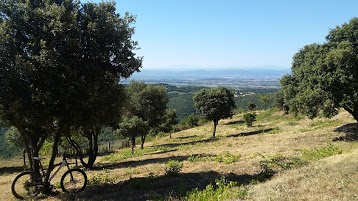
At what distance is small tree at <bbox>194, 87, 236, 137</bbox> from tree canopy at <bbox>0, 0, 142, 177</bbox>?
32745 millimetres

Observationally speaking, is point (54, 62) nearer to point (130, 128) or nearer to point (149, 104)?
point (130, 128)

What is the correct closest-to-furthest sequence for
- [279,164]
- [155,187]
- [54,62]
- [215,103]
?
1. [54,62]
2. [155,187]
3. [279,164]
4. [215,103]

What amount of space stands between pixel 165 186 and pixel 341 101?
574 inches

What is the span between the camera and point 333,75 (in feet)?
70.6

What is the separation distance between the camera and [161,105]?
46000 millimetres

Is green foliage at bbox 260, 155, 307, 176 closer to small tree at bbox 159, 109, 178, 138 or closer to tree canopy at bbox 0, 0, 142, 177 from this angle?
tree canopy at bbox 0, 0, 142, 177

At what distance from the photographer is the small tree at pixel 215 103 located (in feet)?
148

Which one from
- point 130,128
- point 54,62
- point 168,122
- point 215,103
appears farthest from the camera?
point 168,122

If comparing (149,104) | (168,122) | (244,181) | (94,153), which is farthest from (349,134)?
(168,122)

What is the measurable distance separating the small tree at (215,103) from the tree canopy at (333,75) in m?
19.9

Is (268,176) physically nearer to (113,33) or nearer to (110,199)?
(110,199)

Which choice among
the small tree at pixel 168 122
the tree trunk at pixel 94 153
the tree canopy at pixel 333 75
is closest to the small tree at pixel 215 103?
the small tree at pixel 168 122

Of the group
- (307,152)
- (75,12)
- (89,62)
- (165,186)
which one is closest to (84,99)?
(89,62)

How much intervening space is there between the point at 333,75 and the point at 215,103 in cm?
2415
